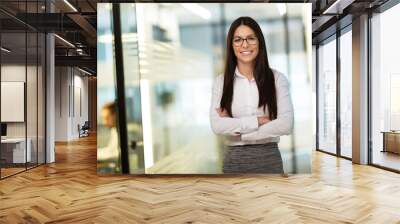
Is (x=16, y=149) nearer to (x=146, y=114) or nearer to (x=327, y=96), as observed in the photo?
(x=146, y=114)

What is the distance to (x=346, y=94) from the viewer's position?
951 centimetres

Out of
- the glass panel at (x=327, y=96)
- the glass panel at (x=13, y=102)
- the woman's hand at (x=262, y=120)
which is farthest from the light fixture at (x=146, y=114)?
the glass panel at (x=327, y=96)

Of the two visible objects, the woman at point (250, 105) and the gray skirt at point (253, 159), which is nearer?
the woman at point (250, 105)

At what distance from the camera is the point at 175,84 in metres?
6.77

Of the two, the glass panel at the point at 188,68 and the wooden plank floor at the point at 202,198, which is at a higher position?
the glass panel at the point at 188,68

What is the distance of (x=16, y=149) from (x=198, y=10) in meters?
4.06

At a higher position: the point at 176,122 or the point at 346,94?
the point at 346,94

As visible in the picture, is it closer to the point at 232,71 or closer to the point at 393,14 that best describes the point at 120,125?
the point at 232,71

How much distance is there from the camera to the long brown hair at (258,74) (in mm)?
6562

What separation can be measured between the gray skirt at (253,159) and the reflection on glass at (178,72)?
18 centimetres

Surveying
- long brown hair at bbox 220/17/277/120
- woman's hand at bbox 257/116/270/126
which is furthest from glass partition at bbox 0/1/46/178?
woman's hand at bbox 257/116/270/126

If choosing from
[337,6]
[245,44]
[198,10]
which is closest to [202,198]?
[245,44]

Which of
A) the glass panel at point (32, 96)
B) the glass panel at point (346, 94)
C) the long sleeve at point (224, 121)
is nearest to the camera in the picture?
the long sleeve at point (224, 121)

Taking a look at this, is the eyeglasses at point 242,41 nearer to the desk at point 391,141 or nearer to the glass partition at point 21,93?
the desk at point 391,141
